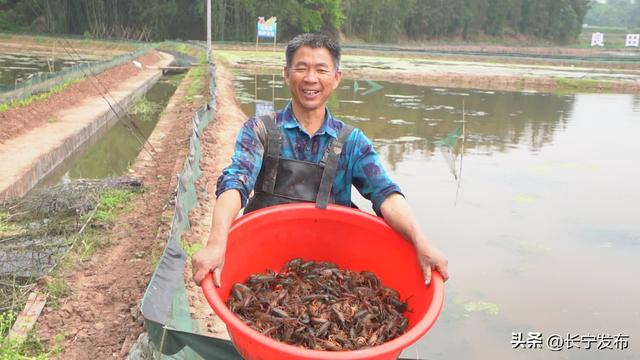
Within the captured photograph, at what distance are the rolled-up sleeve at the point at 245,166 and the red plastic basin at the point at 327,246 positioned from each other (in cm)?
13

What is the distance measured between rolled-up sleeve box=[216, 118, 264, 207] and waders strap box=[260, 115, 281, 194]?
0.15ft

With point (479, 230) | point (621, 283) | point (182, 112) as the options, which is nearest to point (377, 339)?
point (621, 283)

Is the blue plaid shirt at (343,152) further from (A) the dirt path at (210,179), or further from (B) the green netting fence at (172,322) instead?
(A) the dirt path at (210,179)

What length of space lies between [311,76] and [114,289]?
2614 mm

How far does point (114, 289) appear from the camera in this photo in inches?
153

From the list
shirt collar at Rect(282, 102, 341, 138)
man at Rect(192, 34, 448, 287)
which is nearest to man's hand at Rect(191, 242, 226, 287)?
man at Rect(192, 34, 448, 287)

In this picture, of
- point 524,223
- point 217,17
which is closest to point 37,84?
point 524,223

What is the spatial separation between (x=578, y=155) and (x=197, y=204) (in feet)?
25.3

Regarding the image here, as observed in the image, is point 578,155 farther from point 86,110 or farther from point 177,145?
point 86,110

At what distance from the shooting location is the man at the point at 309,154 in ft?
6.97

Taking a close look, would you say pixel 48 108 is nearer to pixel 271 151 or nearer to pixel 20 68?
pixel 271 151

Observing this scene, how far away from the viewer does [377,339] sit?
6.27ft

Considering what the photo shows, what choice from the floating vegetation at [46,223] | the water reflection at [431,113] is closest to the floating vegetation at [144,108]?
the water reflection at [431,113]

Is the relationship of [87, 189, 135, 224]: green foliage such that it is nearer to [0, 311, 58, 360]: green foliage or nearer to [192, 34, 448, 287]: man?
[0, 311, 58, 360]: green foliage
